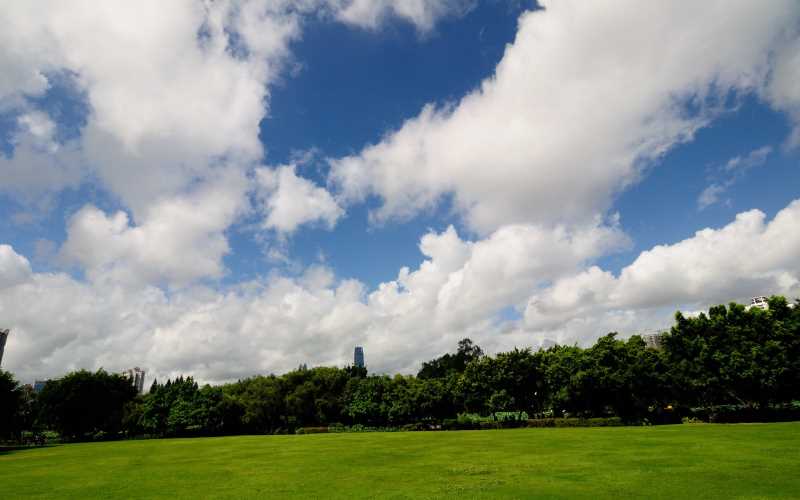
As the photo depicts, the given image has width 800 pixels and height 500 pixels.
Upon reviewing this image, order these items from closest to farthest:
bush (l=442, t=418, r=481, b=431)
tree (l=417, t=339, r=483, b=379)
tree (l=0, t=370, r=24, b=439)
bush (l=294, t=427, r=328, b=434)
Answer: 1. tree (l=0, t=370, r=24, b=439)
2. bush (l=442, t=418, r=481, b=431)
3. bush (l=294, t=427, r=328, b=434)
4. tree (l=417, t=339, r=483, b=379)

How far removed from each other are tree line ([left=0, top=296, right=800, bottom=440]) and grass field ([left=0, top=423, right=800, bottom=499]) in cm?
1730

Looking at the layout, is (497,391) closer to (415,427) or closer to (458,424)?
(458,424)

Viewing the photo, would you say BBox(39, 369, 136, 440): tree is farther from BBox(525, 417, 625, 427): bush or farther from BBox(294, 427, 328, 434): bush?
BBox(525, 417, 625, 427): bush

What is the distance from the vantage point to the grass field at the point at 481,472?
1869cm

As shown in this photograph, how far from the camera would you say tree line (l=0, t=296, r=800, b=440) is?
4881 cm

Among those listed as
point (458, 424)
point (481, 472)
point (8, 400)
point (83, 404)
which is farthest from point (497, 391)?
point (83, 404)

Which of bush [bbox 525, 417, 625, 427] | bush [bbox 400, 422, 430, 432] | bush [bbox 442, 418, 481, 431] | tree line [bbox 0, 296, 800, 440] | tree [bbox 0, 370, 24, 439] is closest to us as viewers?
tree line [bbox 0, 296, 800, 440]

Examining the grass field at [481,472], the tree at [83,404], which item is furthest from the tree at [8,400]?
the grass field at [481,472]

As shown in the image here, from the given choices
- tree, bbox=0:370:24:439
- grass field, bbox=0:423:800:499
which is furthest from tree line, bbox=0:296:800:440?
grass field, bbox=0:423:800:499

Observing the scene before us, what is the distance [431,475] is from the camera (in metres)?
23.9

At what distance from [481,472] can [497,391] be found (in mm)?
47891

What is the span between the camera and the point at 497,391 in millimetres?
69375

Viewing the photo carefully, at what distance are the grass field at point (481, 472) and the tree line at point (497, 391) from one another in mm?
17301

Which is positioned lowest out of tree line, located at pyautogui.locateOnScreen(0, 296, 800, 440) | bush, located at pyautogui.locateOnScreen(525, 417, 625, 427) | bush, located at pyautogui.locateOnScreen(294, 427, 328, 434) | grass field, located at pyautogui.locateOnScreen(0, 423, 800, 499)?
bush, located at pyautogui.locateOnScreen(294, 427, 328, 434)
